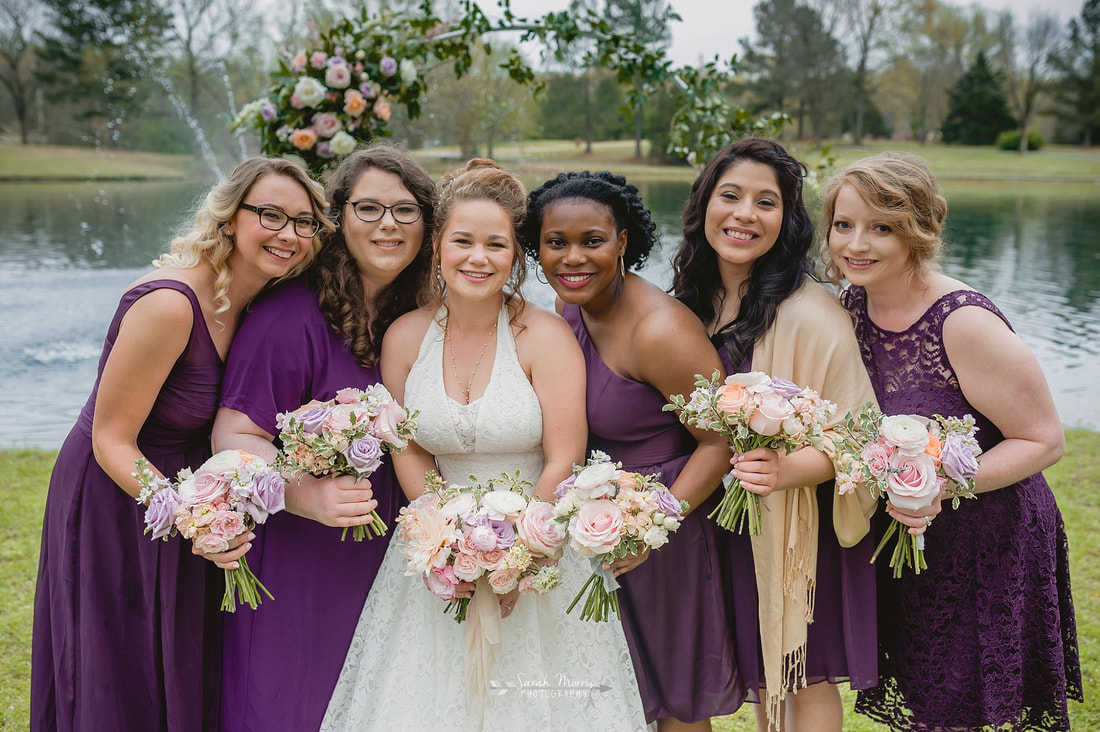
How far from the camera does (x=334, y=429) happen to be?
2.75 m

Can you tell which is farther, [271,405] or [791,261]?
[791,261]

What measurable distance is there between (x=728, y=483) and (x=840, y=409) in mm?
584

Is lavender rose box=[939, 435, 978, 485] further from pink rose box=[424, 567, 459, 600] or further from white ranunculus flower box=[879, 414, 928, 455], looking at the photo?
pink rose box=[424, 567, 459, 600]

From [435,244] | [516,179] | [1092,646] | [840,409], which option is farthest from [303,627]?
[1092,646]

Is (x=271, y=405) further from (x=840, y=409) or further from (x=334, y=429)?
(x=840, y=409)

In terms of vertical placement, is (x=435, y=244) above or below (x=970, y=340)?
above

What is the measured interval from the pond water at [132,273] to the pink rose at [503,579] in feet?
5.44

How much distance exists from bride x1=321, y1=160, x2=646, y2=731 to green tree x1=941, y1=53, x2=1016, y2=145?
58.7 metres

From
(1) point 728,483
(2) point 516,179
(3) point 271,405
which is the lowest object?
(1) point 728,483

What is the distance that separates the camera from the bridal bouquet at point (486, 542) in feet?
9.18

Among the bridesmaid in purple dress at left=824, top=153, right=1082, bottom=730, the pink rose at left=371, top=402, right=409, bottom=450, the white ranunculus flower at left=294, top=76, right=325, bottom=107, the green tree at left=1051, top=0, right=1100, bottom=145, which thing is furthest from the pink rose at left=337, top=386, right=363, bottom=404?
the green tree at left=1051, top=0, right=1100, bottom=145

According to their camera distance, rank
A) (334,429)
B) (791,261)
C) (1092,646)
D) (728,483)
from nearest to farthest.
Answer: (334,429), (728,483), (791,261), (1092,646)

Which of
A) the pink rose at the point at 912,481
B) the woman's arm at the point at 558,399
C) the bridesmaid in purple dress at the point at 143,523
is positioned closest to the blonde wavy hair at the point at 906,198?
the pink rose at the point at 912,481

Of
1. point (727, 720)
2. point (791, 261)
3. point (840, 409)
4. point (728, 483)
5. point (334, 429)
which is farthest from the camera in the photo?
point (727, 720)
